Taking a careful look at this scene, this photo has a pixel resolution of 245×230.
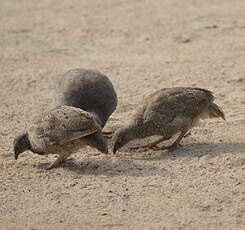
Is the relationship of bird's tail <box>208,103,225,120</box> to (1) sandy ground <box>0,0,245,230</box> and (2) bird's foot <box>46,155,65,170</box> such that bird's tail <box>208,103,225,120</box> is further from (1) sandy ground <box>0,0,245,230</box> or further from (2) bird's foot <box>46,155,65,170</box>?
(2) bird's foot <box>46,155,65,170</box>

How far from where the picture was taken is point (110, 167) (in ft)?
22.6

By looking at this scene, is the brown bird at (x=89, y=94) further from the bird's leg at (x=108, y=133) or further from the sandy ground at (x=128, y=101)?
the sandy ground at (x=128, y=101)

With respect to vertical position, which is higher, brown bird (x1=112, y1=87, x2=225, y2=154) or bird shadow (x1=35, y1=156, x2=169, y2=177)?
brown bird (x1=112, y1=87, x2=225, y2=154)

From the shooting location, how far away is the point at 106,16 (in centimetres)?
1263

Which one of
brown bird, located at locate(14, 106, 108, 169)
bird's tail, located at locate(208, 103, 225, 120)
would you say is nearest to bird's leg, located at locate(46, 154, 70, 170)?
brown bird, located at locate(14, 106, 108, 169)

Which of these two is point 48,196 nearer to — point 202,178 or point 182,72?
point 202,178

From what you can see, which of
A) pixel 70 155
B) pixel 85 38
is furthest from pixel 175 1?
pixel 70 155

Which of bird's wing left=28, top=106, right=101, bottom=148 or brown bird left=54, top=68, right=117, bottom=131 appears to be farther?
brown bird left=54, top=68, right=117, bottom=131

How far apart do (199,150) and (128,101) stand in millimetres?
1972

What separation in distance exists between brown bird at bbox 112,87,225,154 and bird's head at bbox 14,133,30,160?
2.80 ft

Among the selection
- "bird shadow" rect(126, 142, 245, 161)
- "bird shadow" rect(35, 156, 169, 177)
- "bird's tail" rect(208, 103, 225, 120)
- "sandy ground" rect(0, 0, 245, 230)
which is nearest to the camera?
"sandy ground" rect(0, 0, 245, 230)

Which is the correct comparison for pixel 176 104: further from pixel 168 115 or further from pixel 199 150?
pixel 199 150

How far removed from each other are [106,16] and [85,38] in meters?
1.09

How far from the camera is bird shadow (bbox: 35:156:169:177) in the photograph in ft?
22.0
